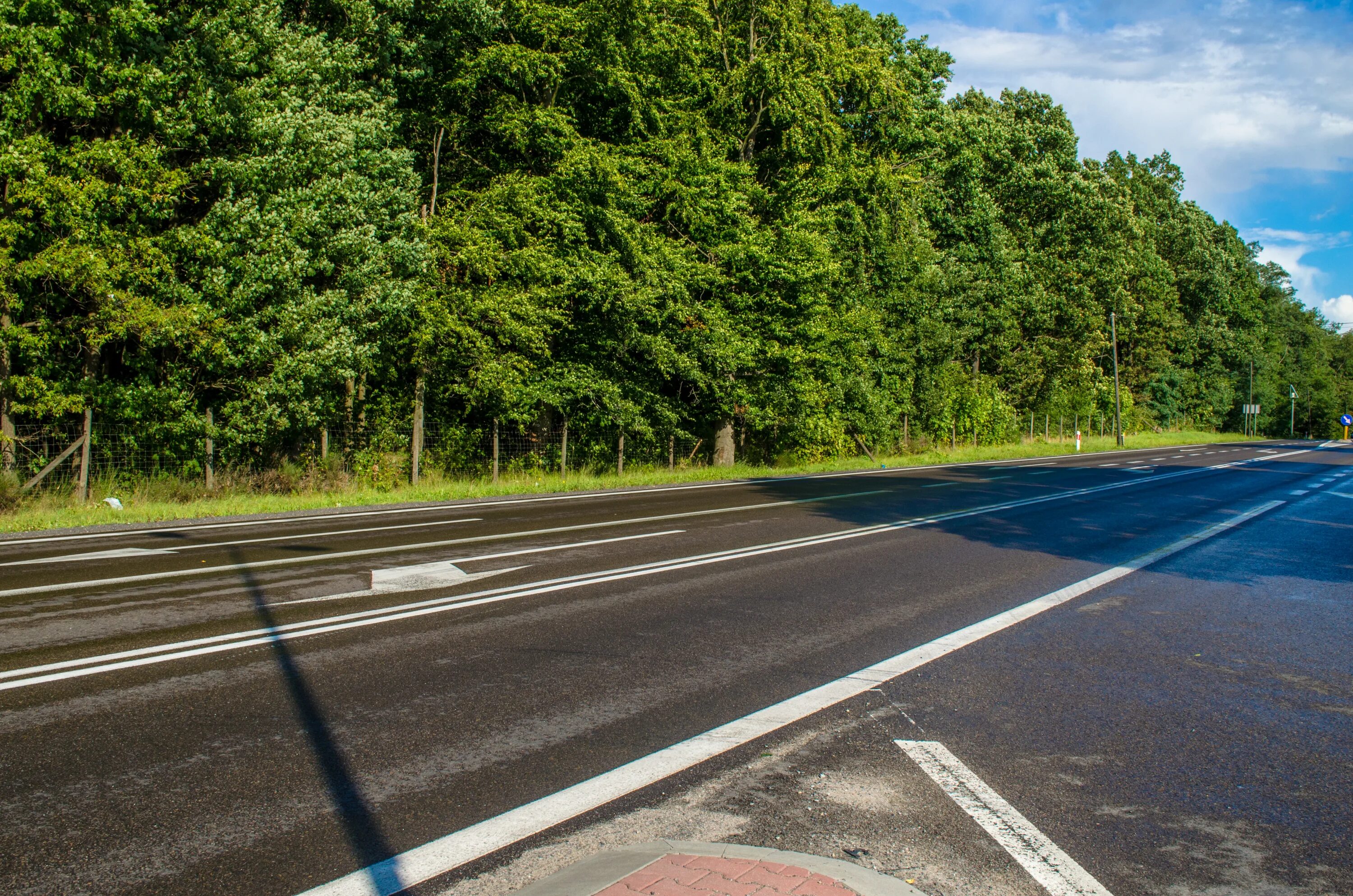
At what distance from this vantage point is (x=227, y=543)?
35.6ft

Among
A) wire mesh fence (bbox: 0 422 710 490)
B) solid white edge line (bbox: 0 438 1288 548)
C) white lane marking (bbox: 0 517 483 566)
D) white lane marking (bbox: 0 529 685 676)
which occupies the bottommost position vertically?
solid white edge line (bbox: 0 438 1288 548)

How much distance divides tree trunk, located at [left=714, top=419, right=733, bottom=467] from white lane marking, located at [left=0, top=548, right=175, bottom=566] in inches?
740

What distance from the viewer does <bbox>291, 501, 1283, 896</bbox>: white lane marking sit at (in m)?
3.00

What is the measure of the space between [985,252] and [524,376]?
31.8m

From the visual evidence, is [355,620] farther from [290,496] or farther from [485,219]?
[485,219]

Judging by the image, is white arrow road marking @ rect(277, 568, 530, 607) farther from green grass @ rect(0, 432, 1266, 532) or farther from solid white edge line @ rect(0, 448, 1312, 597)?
green grass @ rect(0, 432, 1266, 532)

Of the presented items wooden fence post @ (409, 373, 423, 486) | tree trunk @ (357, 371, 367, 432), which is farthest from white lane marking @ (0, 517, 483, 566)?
tree trunk @ (357, 371, 367, 432)

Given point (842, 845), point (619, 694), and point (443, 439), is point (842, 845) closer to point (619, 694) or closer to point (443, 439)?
point (619, 694)

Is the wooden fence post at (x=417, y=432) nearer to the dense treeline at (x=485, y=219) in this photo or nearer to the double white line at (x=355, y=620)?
the dense treeline at (x=485, y=219)

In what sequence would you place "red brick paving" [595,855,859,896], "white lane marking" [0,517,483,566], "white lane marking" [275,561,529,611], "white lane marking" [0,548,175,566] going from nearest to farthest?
"red brick paving" [595,855,859,896] → "white lane marking" [275,561,529,611] → "white lane marking" [0,548,175,566] → "white lane marking" [0,517,483,566]

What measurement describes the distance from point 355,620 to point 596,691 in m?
2.52

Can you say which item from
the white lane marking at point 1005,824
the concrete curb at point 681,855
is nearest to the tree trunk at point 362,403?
the white lane marking at point 1005,824

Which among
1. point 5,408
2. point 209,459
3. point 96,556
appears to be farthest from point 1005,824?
point 5,408

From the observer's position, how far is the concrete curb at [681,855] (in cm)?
286
